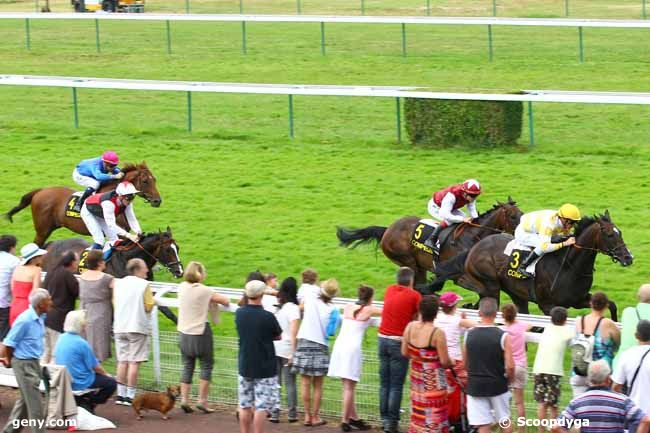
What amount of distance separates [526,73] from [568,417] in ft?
62.7

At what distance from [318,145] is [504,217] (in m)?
7.29

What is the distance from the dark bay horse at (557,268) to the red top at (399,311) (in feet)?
9.73

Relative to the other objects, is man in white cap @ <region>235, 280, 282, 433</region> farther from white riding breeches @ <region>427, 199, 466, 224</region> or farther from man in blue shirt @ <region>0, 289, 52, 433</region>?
white riding breeches @ <region>427, 199, 466, 224</region>

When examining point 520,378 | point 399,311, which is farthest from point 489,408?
point 399,311

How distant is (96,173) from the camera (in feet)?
45.3

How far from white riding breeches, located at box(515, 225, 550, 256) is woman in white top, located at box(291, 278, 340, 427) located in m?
2.90

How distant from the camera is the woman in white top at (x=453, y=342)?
864 centimetres

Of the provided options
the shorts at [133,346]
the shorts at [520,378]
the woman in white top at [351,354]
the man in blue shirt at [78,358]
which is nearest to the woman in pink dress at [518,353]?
the shorts at [520,378]

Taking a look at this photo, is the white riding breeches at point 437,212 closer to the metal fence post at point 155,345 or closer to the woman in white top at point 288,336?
the woman in white top at point 288,336

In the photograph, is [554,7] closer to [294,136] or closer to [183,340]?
[294,136]

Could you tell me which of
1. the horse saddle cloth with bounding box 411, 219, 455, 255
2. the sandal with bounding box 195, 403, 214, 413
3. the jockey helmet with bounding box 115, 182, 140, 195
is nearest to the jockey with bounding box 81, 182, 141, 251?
the jockey helmet with bounding box 115, 182, 140, 195

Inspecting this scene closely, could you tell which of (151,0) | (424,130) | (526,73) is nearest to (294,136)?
(424,130)

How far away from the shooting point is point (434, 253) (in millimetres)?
12875

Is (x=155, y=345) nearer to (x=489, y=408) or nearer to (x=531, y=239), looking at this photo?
(x=489, y=408)
